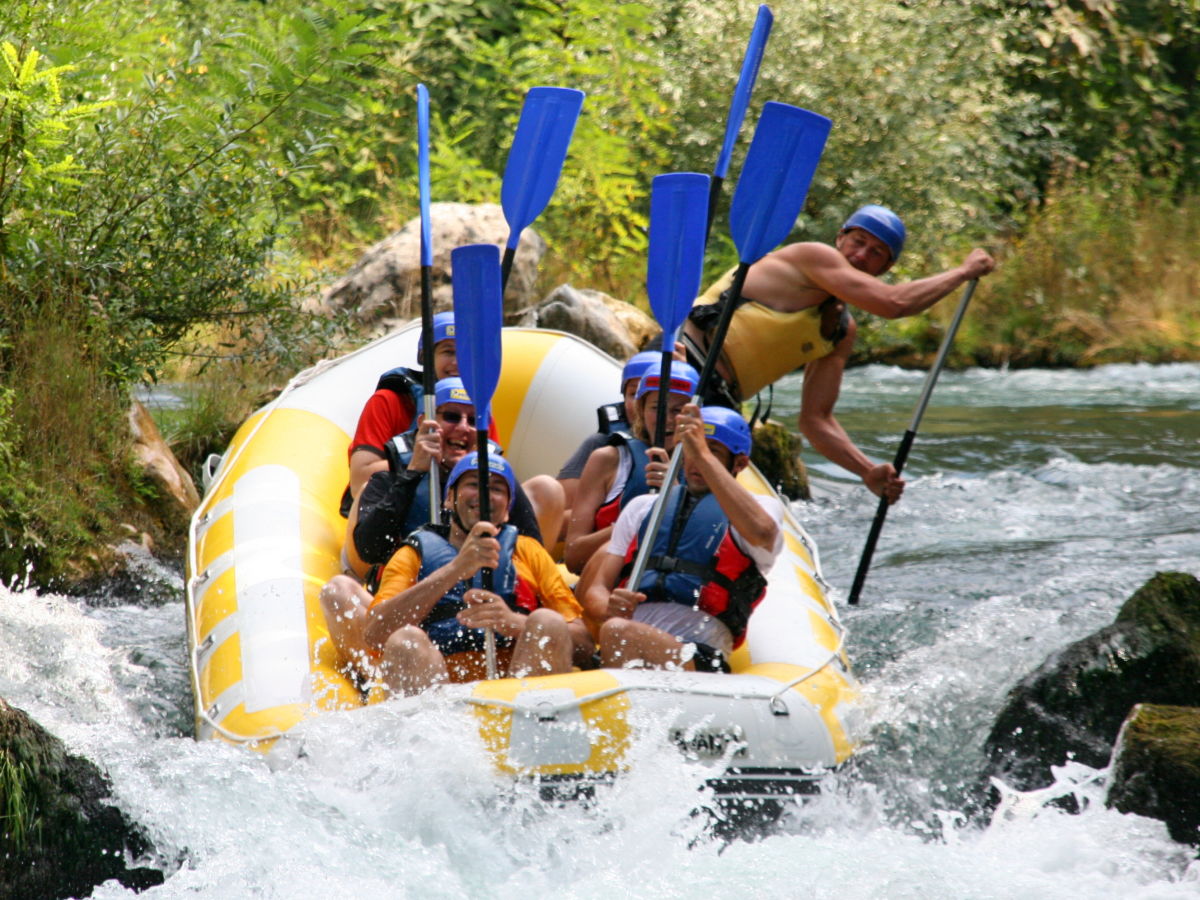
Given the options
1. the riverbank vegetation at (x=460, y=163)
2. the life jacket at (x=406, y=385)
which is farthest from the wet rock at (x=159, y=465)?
the life jacket at (x=406, y=385)

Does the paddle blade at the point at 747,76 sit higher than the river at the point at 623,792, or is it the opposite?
the paddle blade at the point at 747,76

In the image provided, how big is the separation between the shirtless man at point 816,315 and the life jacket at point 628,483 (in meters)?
0.63

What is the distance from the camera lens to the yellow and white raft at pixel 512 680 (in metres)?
2.71

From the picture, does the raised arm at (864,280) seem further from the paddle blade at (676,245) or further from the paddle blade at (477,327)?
the paddle blade at (477,327)

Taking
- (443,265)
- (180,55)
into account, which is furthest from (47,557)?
(180,55)

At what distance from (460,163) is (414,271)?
2.32m

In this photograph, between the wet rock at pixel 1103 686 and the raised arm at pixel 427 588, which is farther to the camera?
the wet rock at pixel 1103 686

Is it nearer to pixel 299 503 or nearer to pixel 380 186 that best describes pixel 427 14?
pixel 380 186

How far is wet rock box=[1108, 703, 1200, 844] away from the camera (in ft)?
9.21

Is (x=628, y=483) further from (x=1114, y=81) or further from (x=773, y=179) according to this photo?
(x=1114, y=81)

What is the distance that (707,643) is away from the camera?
3084 mm

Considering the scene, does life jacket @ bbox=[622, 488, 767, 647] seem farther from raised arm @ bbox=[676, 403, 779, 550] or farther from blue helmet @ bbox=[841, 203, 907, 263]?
blue helmet @ bbox=[841, 203, 907, 263]

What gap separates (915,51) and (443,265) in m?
4.96

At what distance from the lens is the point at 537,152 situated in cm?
368
